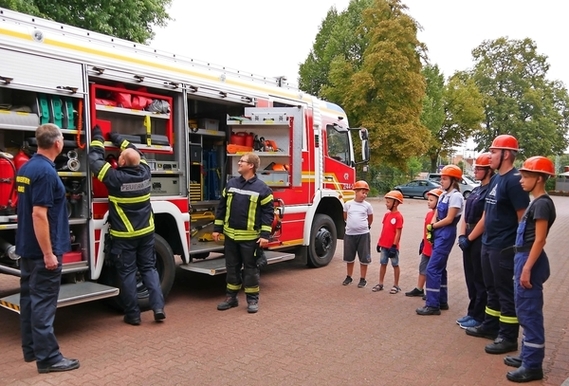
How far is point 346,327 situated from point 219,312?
1.57 meters

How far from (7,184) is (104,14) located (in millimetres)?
10810

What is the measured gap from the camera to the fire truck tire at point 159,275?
5656mm

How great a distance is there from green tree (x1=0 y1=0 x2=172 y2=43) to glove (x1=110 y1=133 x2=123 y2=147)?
9.26 meters

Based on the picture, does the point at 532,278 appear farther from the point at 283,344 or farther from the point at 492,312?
the point at 283,344

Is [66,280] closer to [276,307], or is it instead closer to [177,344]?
[177,344]

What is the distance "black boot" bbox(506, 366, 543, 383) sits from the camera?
418 centimetres

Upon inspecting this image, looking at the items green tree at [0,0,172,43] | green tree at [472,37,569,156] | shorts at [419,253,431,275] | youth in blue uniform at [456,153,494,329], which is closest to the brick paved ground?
youth in blue uniform at [456,153,494,329]

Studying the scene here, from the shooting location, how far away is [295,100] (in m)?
8.26

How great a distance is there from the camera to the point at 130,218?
17.5 feet

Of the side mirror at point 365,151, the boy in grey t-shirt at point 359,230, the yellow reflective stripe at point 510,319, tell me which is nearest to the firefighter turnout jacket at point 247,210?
the boy in grey t-shirt at point 359,230

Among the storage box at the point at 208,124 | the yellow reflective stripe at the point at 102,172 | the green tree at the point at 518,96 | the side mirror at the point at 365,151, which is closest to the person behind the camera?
the yellow reflective stripe at the point at 102,172

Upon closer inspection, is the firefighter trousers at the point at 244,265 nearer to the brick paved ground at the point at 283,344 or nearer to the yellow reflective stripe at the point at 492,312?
the brick paved ground at the point at 283,344

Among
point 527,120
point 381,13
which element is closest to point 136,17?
point 381,13

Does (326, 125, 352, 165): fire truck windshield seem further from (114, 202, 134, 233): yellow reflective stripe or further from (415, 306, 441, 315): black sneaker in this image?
(114, 202, 134, 233): yellow reflective stripe
